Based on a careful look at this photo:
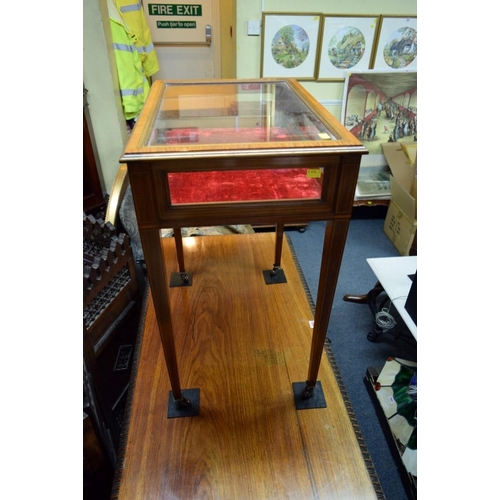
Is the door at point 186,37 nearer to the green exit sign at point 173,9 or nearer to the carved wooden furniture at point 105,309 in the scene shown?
the green exit sign at point 173,9

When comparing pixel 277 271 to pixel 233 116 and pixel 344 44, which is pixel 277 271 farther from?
pixel 344 44

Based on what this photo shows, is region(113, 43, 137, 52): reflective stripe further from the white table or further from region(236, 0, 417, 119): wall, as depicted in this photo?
the white table

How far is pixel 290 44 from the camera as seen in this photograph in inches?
87.4

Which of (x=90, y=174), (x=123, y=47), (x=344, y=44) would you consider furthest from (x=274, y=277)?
(x=344, y=44)

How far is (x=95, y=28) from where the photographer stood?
71.5 inches

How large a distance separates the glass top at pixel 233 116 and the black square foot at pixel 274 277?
0.70 metres

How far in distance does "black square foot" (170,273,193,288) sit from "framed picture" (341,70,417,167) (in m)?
1.68

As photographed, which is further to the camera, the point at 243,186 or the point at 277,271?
the point at 277,271

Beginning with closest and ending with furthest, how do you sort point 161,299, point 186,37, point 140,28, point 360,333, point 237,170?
point 237,170 < point 161,299 < point 360,333 < point 140,28 < point 186,37

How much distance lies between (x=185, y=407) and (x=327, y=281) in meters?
0.55

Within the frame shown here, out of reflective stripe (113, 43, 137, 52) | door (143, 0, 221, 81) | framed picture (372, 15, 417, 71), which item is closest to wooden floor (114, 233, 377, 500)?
reflective stripe (113, 43, 137, 52)

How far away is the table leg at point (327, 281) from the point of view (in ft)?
2.58

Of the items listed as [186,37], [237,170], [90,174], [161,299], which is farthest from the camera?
[186,37]

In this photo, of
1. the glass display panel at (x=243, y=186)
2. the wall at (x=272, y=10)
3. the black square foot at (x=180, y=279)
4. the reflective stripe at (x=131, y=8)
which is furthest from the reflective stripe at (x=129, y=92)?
the glass display panel at (x=243, y=186)
